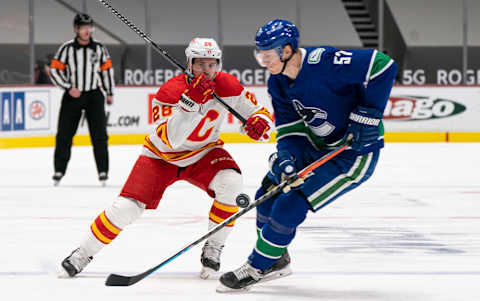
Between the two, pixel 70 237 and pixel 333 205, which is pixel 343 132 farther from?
pixel 333 205

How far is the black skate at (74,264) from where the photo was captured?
11.2 ft

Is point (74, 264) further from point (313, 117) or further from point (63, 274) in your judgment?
point (313, 117)

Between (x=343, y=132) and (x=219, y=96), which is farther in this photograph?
(x=219, y=96)

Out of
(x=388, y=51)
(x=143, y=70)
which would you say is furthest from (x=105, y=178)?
(x=388, y=51)

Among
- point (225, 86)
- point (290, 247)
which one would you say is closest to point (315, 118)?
point (225, 86)

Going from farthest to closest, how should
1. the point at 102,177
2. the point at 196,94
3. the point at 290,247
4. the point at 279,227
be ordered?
the point at 102,177 < the point at 290,247 < the point at 196,94 < the point at 279,227

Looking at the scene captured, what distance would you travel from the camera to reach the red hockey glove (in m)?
3.54

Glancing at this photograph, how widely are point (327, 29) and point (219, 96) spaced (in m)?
10.0

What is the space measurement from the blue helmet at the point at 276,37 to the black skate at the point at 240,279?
2.65 feet

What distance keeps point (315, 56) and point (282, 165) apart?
0.40 meters

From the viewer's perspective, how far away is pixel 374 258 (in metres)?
3.88

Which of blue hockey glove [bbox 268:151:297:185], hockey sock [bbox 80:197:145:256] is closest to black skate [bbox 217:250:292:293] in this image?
blue hockey glove [bbox 268:151:297:185]

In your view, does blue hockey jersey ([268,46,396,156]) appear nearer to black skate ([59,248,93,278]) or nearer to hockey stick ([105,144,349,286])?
hockey stick ([105,144,349,286])

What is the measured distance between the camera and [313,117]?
3.12 meters
